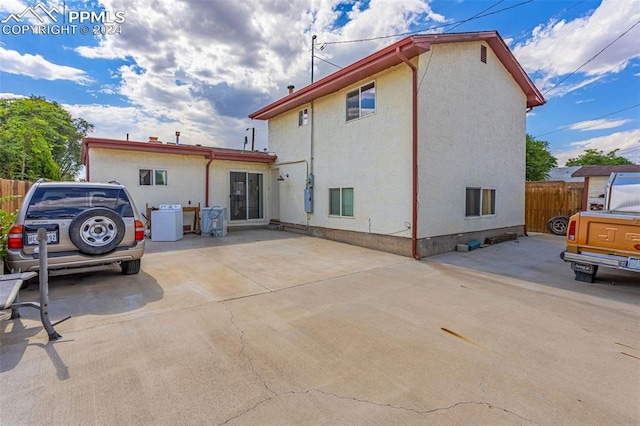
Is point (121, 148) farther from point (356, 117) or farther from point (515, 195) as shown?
point (515, 195)

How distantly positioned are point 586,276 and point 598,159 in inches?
1596

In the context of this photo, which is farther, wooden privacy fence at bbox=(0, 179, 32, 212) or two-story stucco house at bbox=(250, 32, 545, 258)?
two-story stucco house at bbox=(250, 32, 545, 258)

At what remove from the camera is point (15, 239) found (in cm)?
418

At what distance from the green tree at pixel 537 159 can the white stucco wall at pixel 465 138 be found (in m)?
18.4

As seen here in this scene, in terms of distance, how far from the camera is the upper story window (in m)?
8.47

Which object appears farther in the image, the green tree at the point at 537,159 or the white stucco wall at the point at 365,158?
the green tree at the point at 537,159

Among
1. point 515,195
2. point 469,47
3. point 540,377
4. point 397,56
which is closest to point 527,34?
point 469,47

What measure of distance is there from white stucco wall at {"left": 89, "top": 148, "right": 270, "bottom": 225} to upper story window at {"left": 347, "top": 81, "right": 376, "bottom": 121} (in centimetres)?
527

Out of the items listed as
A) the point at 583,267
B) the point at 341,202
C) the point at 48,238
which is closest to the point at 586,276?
the point at 583,267

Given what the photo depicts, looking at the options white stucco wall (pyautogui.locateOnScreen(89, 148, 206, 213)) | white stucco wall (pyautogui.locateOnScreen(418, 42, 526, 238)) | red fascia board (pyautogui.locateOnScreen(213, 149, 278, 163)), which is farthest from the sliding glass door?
white stucco wall (pyautogui.locateOnScreen(418, 42, 526, 238))

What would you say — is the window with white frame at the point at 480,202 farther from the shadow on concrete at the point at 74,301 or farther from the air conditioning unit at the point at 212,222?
the shadow on concrete at the point at 74,301

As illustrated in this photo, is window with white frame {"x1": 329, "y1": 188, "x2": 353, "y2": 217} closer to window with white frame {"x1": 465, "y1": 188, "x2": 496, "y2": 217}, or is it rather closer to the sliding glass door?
window with white frame {"x1": 465, "y1": 188, "x2": 496, "y2": 217}

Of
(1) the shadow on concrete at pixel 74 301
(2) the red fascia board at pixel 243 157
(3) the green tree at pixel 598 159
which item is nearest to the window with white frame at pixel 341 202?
(2) the red fascia board at pixel 243 157

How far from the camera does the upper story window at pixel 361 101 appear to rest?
847cm
